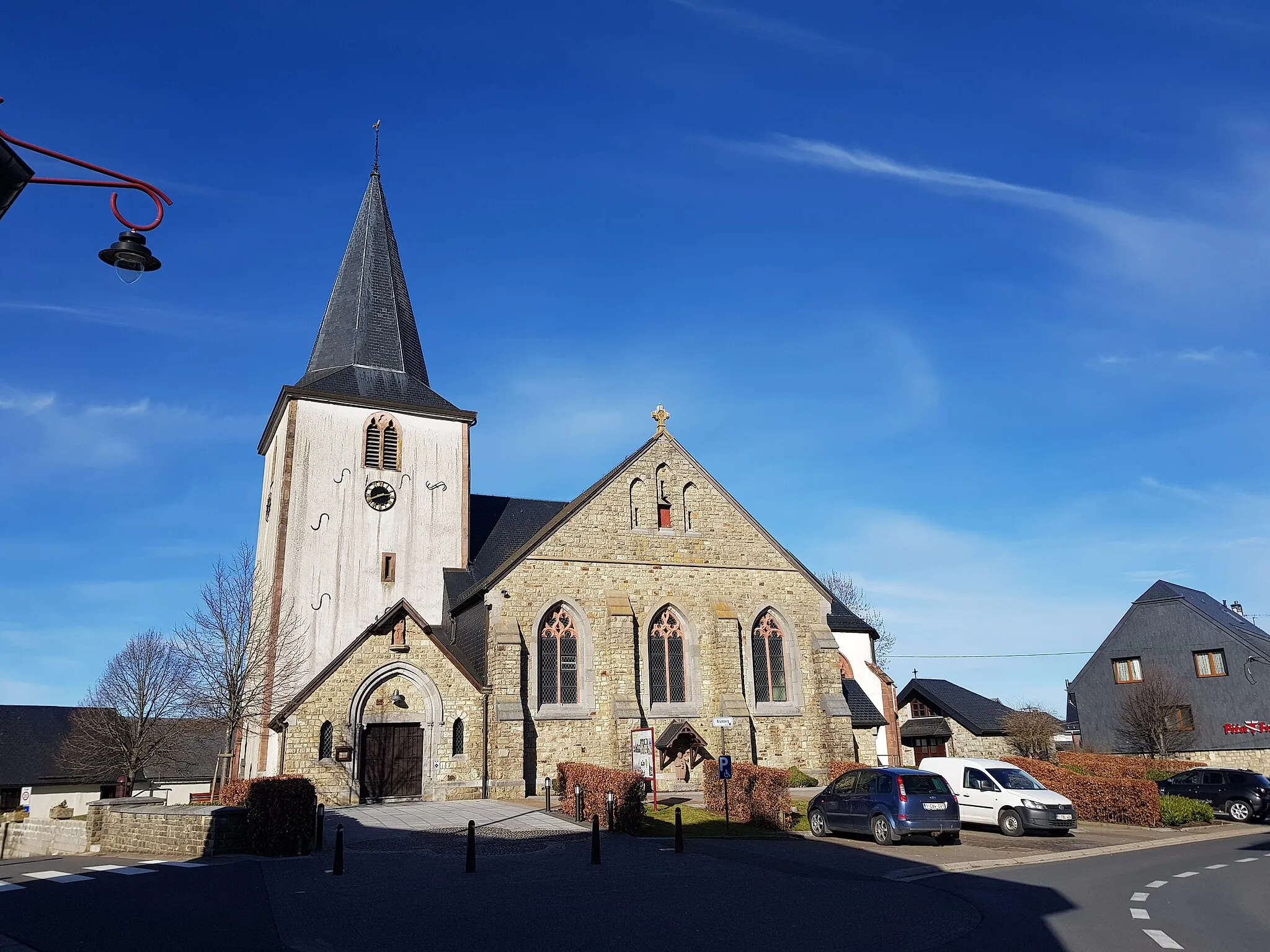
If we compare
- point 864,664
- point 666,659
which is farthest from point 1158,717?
point 666,659

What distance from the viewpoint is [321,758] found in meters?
23.5

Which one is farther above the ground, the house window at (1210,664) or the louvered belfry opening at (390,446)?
the louvered belfry opening at (390,446)

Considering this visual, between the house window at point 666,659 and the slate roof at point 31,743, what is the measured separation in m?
35.5

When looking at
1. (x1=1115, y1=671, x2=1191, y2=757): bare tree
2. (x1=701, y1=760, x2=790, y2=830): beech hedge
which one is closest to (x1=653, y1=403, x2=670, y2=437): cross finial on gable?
(x1=701, y1=760, x2=790, y2=830): beech hedge

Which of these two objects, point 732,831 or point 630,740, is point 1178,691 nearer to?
point 630,740

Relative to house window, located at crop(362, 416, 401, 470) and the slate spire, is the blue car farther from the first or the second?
the slate spire

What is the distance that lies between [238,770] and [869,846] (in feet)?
66.9

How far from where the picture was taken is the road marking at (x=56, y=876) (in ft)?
43.0

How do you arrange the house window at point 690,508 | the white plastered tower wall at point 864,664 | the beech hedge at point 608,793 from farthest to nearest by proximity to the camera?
the white plastered tower wall at point 864,664, the house window at point 690,508, the beech hedge at point 608,793

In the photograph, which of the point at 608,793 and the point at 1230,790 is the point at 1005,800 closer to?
the point at 608,793

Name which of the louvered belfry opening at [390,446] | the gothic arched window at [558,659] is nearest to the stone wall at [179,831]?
the gothic arched window at [558,659]

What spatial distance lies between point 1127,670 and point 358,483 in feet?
114

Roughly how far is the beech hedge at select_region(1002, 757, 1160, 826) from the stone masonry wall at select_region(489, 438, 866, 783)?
265 inches

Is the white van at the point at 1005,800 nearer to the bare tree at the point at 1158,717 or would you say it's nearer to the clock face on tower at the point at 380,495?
the clock face on tower at the point at 380,495
